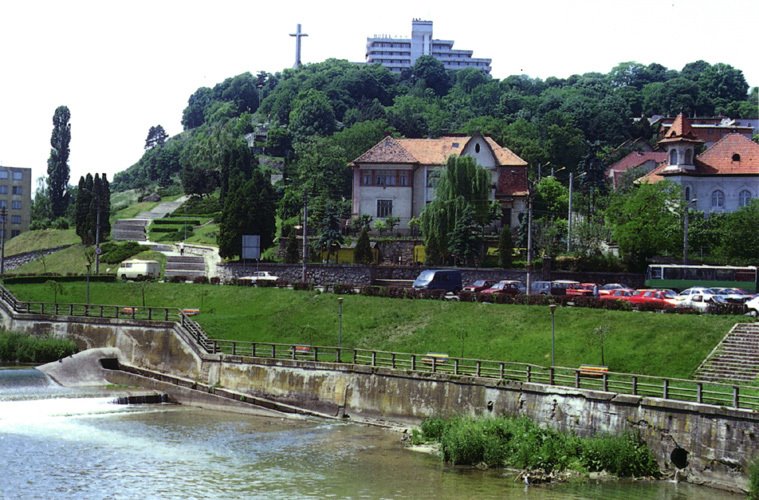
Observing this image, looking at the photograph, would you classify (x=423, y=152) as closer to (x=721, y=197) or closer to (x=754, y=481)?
(x=721, y=197)

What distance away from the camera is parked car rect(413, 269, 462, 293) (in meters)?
76.1

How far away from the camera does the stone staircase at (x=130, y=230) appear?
124 meters

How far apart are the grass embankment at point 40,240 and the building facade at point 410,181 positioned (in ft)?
108

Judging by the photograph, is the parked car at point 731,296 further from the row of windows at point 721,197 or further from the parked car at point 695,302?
the row of windows at point 721,197

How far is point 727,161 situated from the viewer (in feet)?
336

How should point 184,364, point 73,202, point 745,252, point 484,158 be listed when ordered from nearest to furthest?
point 184,364, point 745,252, point 484,158, point 73,202

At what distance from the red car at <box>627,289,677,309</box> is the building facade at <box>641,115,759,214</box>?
3400 centimetres

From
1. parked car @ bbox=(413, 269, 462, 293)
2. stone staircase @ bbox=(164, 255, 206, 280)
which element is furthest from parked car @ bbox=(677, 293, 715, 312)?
stone staircase @ bbox=(164, 255, 206, 280)

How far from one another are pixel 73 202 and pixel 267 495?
11603cm

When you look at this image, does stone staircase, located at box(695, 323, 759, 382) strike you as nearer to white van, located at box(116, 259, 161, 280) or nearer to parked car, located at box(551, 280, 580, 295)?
parked car, located at box(551, 280, 580, 295)

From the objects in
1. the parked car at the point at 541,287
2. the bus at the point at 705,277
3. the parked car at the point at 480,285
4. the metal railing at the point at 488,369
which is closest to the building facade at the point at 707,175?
the bus at the point at 705,277

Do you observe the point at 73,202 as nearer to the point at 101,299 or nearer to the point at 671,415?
the point at 101,299

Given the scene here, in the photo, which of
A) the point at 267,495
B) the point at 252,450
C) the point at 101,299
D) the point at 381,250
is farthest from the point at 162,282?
the point at 267,495

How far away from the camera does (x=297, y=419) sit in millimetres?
54469
